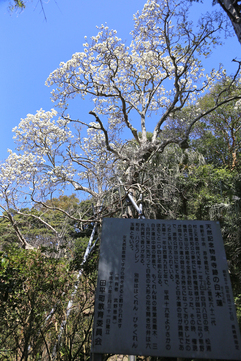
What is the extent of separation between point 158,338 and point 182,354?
19 cm

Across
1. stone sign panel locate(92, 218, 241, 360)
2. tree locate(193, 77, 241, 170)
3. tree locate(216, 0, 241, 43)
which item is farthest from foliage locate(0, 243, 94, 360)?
tree locate(193, 77, 241, 170)

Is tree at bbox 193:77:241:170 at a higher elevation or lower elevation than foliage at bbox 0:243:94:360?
higher

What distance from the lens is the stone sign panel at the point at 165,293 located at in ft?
5.54

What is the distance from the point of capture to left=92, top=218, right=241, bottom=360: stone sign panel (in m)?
1.69

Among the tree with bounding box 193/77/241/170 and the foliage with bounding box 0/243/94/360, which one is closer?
the foliage with bounding box 0/243/94/360

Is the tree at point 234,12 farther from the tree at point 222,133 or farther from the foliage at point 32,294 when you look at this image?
the tree at point 222,133

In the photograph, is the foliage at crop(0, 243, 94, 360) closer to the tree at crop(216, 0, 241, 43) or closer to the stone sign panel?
the stone sign panel

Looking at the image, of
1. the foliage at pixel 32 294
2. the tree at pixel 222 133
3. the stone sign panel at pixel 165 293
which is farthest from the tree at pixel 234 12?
the tree at pixel 222 133

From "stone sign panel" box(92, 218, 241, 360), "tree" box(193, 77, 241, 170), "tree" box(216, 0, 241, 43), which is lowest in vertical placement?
"stone sign panel" box(92, 218, 241, 360)

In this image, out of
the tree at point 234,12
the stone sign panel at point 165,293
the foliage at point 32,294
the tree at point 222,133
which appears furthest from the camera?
the tree at point 222,133

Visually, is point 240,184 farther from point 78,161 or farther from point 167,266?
point 167,266

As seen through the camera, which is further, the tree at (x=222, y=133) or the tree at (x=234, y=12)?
the tree at (x=222, y=133)

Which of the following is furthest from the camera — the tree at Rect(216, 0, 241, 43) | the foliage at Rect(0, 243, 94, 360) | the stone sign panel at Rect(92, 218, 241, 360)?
the tree at Rect(216, 0, 241, 43)

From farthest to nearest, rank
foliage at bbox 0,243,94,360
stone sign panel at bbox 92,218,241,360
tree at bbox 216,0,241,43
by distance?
tree at bbox 216,0,241,43
foliage at bbox 0,243,94,360
stone sign panel at bbox 92,218,241,360
